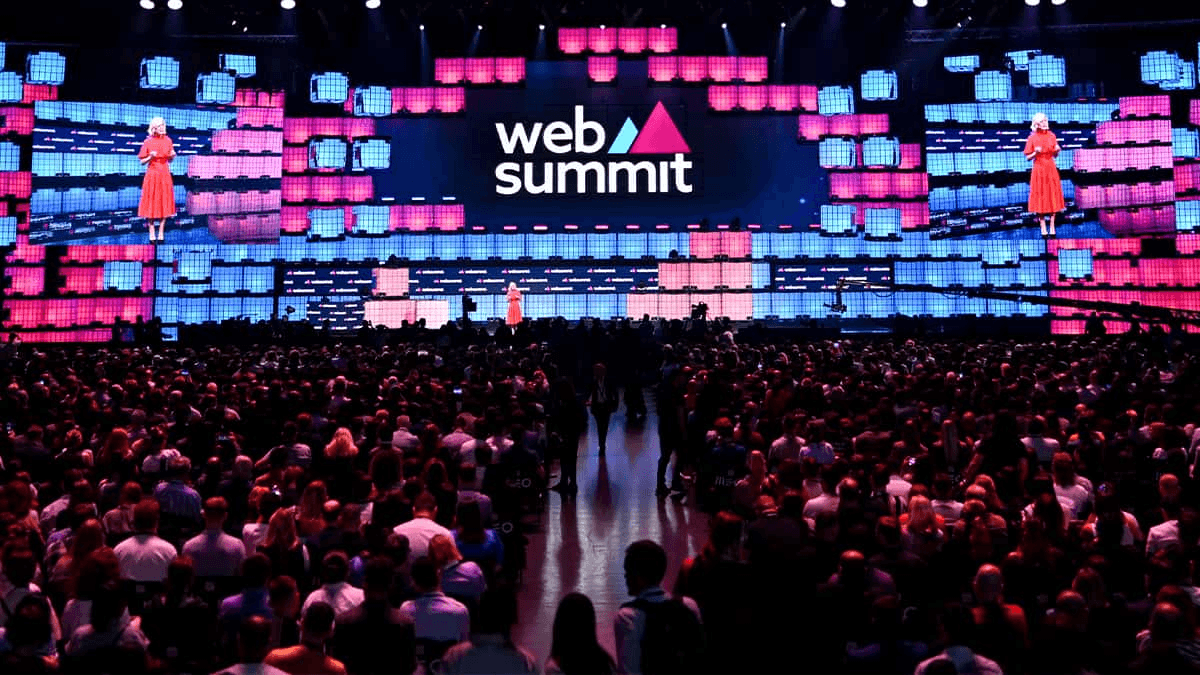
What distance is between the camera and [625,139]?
35938 mm

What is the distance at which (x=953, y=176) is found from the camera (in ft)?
118

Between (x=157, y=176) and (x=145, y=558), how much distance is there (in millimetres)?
25471

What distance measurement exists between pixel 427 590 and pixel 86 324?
1220 inches

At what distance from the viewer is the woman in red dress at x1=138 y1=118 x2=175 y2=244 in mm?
30828

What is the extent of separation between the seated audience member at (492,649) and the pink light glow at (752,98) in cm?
3173

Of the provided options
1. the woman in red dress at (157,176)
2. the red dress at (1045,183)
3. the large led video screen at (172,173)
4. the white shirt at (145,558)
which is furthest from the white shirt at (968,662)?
the large led video screen at (172,173)

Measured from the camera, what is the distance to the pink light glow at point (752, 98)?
35844mm

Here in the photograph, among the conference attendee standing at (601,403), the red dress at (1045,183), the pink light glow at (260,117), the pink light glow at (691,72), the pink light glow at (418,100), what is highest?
the pink light glow at (691,72)

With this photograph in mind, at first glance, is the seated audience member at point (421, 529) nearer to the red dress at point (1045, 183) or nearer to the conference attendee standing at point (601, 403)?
the conference attendee standing at point (601, 403)

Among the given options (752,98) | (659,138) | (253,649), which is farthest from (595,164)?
(253,649)

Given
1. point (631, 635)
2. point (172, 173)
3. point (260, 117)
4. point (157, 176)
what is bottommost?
point (631, 635)

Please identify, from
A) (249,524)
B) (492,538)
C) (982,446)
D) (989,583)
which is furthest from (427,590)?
(982,446)

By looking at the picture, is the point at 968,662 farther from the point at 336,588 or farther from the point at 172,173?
the point at 172,173

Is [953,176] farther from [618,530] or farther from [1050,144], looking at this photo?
[618,530]
